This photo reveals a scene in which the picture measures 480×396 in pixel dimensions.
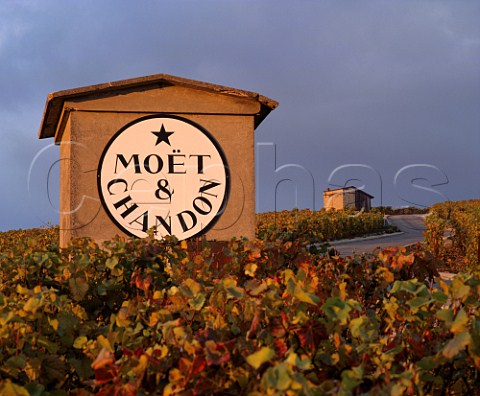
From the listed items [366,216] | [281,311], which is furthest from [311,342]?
[366,216]

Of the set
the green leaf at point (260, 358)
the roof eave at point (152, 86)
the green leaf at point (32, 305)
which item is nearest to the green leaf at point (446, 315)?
the green leaf at point (260, 358)

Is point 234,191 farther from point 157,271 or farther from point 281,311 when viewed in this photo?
point 281,311

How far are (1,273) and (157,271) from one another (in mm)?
999

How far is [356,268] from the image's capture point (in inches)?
144

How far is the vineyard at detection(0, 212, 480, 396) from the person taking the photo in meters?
1.73

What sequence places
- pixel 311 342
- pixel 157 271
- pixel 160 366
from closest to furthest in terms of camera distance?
pixel 160 366, pixel 311 342, pixel 157 271

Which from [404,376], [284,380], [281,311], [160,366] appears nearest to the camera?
[284,380]

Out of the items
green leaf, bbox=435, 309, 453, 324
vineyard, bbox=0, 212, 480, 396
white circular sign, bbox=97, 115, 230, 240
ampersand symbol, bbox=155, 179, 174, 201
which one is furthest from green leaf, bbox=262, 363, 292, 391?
ampersand symbol, bbox=155, 179, 174, 201

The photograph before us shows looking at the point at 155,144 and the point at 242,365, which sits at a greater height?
the point at 155,144

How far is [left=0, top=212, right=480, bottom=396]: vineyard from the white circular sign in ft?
8.92

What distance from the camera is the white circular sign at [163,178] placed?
235 inches

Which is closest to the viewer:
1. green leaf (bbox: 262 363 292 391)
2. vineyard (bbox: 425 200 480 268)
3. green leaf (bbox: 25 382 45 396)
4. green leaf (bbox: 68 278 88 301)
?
green leaf (bbox: 262 363 292 391)

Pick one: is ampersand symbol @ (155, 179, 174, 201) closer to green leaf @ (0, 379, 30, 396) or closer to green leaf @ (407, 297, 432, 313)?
green leaf @ (407, 297, 432, 313)

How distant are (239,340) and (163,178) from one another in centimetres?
426
